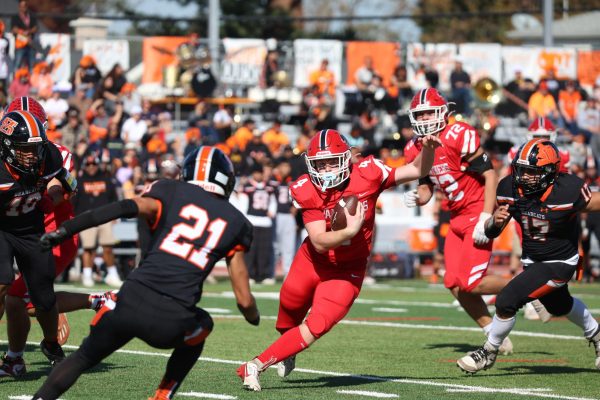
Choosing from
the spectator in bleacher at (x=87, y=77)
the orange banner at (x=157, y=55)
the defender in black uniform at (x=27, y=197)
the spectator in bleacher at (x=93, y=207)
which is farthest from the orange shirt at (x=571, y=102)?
the defender in black uniform at (x=27, y=197)

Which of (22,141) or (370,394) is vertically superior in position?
(22,141)

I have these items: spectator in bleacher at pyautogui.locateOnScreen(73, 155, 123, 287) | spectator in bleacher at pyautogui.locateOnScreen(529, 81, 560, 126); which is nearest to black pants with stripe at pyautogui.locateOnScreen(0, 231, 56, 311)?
spectator in bleacher at pyautogui.locateOnScreen(73, 155, 123, 287)

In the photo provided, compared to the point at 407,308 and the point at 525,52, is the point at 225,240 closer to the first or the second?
the point at 407,308

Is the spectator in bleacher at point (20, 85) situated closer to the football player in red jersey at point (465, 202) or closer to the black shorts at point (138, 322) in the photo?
the football player in red jersey at point (465, 202)

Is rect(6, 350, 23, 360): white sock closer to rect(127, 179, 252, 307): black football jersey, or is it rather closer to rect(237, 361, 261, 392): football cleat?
rect(237, 361, 261, 392): football cleat

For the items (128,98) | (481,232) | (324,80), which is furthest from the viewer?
(324,80)

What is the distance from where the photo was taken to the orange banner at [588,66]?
25734mm

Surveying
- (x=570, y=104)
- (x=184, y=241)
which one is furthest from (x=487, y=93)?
(x=184, y=241)

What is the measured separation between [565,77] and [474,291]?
56.0 feet

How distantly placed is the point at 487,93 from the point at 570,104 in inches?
68.0

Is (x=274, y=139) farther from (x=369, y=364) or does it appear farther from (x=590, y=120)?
(x=369, y=364)

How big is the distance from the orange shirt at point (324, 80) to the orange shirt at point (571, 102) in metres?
4.71

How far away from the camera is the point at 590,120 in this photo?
23125mm

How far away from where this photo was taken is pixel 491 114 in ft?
77.7
